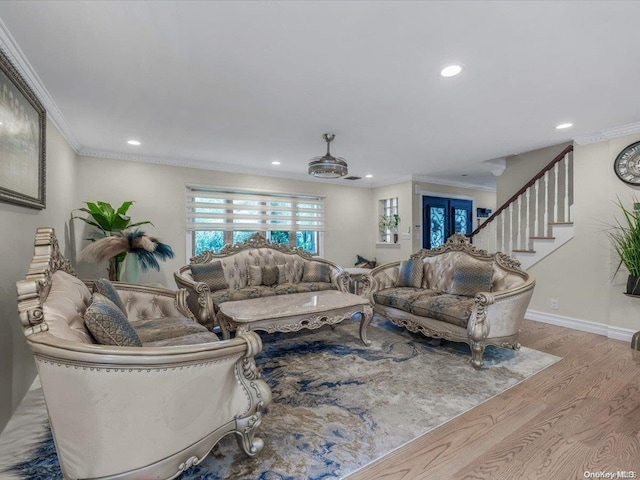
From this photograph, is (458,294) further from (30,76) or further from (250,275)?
(30,76)

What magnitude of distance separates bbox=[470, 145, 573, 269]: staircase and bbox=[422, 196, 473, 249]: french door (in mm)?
1691

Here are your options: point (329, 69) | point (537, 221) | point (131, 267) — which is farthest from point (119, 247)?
point (537, 221)

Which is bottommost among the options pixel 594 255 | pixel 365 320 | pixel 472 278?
pixel 365 320

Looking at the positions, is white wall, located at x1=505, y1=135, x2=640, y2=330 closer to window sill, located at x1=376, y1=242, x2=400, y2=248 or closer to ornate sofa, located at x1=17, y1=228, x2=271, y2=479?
window sill, located at x1=376, y1=242, x2=400, y2=248

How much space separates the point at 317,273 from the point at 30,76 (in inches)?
137

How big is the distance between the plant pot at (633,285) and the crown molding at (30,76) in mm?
5483

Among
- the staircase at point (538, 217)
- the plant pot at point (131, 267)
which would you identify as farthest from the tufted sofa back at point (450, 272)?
the plant pot at point (131, 267)

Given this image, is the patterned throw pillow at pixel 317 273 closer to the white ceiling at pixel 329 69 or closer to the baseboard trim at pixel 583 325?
the white ceiling at pixel 329 69

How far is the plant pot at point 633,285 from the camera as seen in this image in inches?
119

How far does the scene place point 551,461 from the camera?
5.17 feet

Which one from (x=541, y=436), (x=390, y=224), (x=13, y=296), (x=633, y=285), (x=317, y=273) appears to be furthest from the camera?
(x=390, y=224)

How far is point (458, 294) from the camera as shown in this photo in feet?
11.4

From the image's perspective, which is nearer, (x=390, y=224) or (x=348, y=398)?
(x=348, y=398)

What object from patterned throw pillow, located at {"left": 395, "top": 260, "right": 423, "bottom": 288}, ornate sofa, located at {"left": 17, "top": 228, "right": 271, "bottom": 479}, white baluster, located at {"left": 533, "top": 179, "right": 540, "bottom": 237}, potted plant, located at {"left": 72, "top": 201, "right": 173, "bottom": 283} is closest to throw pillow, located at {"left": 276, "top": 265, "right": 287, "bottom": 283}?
potted plant, located at {"left": 72, "top": 201, "right": 173, "bottom": 283}
